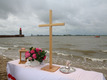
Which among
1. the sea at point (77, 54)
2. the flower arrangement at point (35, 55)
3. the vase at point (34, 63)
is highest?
the flower arrangement at point (35, 55)

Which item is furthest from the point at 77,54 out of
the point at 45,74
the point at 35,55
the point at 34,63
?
the point at 45,74

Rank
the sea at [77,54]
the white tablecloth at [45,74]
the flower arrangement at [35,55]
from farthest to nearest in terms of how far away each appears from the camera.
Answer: the sea at [77,54] → the flower arrangement at [35,55] → the white tablecloth at [45,74]

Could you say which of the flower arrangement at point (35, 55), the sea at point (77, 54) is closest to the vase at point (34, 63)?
the flower arrangement at point (35, 55)

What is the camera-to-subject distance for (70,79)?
1.74 metres

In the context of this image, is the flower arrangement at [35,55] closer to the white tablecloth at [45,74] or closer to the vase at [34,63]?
the vase at [34,63]

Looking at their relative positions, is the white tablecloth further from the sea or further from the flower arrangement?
the sea

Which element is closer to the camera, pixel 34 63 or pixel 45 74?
pixel 45 74

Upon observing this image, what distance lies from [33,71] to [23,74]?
1.13 feet

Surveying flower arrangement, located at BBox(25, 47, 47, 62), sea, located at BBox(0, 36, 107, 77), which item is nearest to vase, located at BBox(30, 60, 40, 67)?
flower arrangement, located at BBox(25, 47, 47, 62)

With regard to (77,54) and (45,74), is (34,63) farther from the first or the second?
(77,54)

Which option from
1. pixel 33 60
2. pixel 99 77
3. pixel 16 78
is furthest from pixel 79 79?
pixel 16 78

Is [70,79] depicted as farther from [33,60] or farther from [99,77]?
[33,60]

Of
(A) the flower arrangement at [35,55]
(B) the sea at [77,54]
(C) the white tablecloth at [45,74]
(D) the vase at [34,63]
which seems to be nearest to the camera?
(C) the white tablecloth at [45,74]

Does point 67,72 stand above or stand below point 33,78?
above
